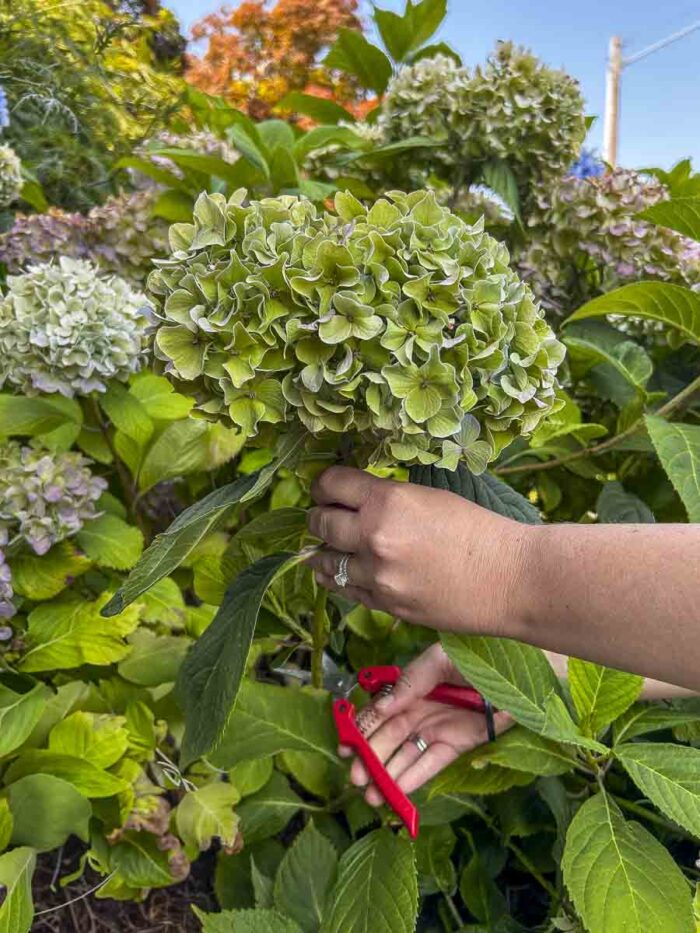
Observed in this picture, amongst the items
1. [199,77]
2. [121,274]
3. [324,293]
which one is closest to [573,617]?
[324,293]

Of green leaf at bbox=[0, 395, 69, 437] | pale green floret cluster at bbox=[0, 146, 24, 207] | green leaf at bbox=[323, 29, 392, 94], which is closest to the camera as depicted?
green leaf at bbox=[0, 395, 69, 437]

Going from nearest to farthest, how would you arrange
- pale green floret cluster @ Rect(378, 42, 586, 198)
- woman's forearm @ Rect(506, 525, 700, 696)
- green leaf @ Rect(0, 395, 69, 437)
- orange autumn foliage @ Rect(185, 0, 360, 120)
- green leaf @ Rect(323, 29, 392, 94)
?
woman's forearm @ Rect(506, 525, 700, 696), green leaf @ Rect(0, 395, 69, 437), pale green floret cluster @ Rect(378, 42, 586, 198), green leaf @ Rect(323, 29, 392, 94), orange autumn foliage @ Rect(185, 0, 360, 120)

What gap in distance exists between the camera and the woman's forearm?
529mm

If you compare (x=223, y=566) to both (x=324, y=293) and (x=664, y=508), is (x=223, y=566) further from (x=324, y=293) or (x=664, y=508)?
(x=664, y=508)

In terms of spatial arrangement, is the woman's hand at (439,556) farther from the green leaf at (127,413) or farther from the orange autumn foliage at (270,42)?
the orange autumn foliage at (270,42)

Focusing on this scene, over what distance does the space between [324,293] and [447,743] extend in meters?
0.58

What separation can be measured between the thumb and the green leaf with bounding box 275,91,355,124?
114cm

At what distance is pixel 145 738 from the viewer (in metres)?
0.91

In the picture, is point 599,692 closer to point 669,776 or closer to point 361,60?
point 669,776

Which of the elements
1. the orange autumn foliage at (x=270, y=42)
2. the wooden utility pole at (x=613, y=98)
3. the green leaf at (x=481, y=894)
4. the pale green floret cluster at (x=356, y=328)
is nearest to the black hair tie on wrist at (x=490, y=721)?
the green leaf at (x=481, y=894)

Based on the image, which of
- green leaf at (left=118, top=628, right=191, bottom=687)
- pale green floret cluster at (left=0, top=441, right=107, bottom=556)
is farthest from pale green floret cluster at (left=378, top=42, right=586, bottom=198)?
green leaf at (left=118, top=628, right=191, bottom=687)

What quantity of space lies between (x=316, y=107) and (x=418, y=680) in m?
1.21

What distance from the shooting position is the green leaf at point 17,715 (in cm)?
81

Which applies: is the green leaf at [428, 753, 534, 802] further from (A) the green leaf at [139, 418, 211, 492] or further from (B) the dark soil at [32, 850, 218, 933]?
(A) the green leaf at [139, 418, 211, 492]
